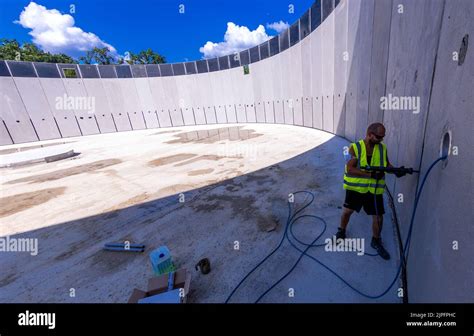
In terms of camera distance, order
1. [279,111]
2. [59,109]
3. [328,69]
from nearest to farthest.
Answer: [328,69], [279,111], [59,109]

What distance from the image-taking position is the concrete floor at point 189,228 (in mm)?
2611

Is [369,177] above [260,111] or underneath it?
underneath

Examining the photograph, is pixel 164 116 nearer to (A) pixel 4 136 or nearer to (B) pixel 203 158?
(A) pixel 4 136

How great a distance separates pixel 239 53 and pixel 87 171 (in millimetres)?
17281

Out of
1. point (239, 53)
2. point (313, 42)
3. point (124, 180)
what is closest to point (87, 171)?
point (124, 180)

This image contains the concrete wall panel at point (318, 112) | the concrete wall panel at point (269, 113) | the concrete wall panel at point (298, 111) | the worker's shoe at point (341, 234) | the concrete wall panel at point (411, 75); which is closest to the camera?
the concrete wall panel at point (411, 75)

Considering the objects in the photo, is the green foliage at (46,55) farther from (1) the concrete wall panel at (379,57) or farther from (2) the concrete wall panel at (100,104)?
(1) the concrete wall panel at (379,57)

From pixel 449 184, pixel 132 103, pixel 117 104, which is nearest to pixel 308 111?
pixel 449 184

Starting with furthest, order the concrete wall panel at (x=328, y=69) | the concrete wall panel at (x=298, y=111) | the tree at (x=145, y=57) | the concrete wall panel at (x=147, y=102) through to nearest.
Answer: the tree at (x=145, y=57) → the concrete wall panel at (x=147, y=102) → the concrete wall panel at (x=298, y=111) → the concrete wall panel at (x=328, y=69)

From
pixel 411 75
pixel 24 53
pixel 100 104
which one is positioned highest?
pixel 24 53

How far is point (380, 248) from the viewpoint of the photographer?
2826 mm

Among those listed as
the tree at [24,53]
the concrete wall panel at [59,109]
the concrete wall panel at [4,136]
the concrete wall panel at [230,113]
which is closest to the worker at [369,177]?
the concrete wall panel at [230,113]

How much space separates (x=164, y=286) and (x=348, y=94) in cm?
943
